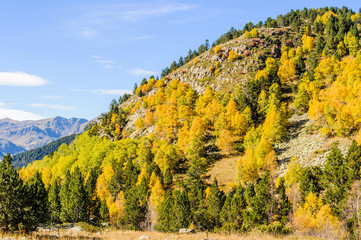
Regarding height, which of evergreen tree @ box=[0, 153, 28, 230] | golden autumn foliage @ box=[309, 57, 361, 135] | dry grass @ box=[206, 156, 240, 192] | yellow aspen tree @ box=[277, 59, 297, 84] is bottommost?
dry grass @ box=[206, 156, 240, 192]

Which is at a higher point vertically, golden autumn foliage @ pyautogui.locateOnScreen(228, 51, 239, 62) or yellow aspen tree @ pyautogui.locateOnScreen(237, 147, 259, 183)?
golden autumn foliage @ pyautogui.locateOnScreen(228, 51, 239, 62)

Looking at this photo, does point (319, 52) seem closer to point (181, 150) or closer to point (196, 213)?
point (181, 150)

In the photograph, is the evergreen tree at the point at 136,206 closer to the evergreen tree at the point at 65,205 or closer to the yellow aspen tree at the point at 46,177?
the evergreen tree at the point at 65,205

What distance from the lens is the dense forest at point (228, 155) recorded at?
4244 centimetres

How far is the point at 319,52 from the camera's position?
12706 cm

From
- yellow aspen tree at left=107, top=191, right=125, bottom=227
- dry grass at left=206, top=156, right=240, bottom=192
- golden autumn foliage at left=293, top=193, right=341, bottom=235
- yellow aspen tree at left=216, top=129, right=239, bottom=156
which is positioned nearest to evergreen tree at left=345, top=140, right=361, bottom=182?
golden autumn foliage at left=293, top=193, right=341, bottom=235

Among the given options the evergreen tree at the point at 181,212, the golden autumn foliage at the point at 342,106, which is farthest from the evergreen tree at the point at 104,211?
the golden autumn foliage at the point at 342,106

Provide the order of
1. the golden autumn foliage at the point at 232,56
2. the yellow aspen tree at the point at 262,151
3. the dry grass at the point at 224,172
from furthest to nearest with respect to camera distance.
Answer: the golden autumn foliage at the point at 232,56 < the dry grass at the point at 224,172 < the yellow aspen tree at the point at 262,151

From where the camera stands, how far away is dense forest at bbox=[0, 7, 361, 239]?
42438 mm

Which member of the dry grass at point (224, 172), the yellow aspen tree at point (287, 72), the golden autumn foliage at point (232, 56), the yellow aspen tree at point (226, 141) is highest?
the golden autumn foliage at point (232, 56)

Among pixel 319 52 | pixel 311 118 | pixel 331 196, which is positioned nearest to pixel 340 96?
pixel 311 118

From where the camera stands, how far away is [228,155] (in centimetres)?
8219

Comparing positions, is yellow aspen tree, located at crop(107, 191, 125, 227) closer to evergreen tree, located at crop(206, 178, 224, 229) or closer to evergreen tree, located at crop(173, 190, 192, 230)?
evergreen tree, located at crop(173, 190, 192, 230)

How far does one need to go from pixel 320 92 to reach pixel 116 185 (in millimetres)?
82133
